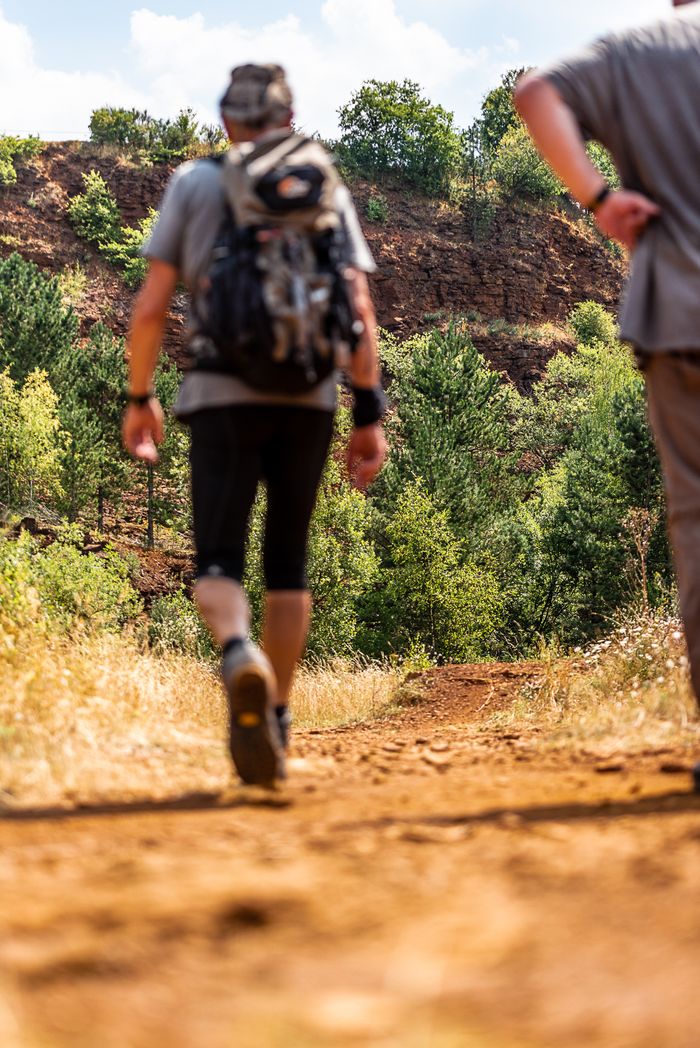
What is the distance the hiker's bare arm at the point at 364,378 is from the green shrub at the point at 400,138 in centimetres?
6843

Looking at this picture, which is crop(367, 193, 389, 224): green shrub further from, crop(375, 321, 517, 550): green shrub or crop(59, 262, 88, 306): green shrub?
crop(375, 321, 517, 550): green shrub

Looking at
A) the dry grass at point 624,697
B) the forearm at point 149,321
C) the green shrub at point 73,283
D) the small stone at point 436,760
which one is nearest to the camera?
the forearm at point 149,321

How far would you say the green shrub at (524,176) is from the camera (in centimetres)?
6794

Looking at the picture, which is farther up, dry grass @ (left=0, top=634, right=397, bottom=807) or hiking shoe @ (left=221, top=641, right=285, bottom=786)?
hiking shoe @ (left=221, top=641, right=285, bottom=786)

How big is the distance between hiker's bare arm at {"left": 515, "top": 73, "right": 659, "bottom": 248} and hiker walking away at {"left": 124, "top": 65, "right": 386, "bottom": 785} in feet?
1.79

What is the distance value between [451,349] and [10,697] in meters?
35.3

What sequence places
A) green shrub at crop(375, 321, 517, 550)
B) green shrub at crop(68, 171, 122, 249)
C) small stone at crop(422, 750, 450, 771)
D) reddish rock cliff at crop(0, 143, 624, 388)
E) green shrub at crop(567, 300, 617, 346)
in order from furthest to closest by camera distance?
green shrub at crop(567, 300, 617, 346), green shrub at crop(68, 171, 122, 249), reddish rock cliff at crop(0, 143, 624, 388), green shrub at crop(375, 321, 517, 550), small stone at crop(422, 750, 450, 771)

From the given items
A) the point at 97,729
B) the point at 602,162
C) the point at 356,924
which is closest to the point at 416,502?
the point at 97,729

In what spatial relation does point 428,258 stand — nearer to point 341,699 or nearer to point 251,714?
point 341,699

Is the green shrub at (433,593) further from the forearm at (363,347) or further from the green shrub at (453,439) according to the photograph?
the forearm at (363,347)

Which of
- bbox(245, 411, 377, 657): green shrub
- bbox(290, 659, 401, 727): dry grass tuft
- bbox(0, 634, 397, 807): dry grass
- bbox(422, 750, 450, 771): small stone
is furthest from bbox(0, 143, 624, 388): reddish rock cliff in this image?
bbox(422, 750, 450, 771): small stone

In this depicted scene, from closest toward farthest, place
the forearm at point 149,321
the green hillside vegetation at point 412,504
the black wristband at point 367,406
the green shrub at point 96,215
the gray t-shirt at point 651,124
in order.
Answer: the gray t-shirt at point 651,124 → the forearm at point 149,321 → the black wristband at point 367,406 → the green hillside vegetation at point 412,504 → the green shrub at point 96,215

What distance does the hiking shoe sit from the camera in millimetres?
2721

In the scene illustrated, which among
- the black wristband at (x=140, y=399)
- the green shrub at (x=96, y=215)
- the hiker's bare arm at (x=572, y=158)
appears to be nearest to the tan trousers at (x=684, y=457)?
the hiker's bare arm at (x=572, y=158)
